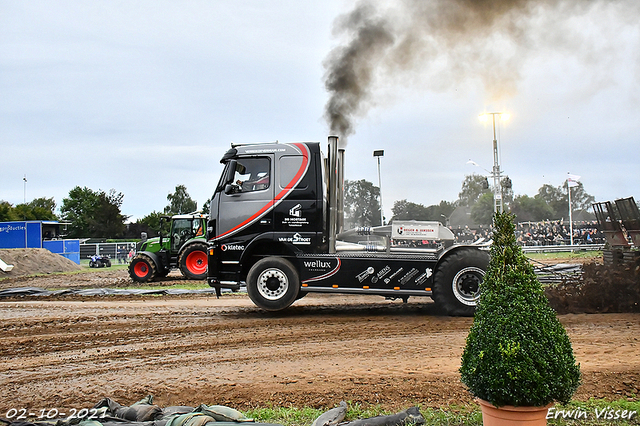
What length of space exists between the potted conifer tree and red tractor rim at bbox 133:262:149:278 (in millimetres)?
18065

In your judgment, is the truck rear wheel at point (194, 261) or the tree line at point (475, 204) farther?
the truck rear wheel at point (194, 261)

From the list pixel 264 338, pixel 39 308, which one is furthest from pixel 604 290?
pixel 39 308

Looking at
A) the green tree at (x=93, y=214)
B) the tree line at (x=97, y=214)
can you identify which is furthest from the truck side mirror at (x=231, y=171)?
the green tree at (x=93, y=214)

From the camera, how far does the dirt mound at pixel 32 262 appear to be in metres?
26.2

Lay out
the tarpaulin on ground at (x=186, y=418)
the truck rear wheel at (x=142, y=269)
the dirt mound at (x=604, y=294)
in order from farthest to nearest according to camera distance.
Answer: the truck rear wheel at (x=142, y=269) < the dirt mound at (x=604, y=294) < the tarpaulin on ground at (x=186, y=418)

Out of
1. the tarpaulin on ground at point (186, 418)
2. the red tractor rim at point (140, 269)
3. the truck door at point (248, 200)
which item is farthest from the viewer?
the red tractor rim at point (140, 269)

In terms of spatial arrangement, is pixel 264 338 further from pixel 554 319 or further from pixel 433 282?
pixel 554 319

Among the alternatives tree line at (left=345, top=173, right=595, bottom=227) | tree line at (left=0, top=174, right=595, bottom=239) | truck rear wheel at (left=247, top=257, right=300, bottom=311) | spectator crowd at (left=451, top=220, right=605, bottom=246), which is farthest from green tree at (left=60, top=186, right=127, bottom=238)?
truck rear wheel at (left=247, top=257, right=300, bottom=311)

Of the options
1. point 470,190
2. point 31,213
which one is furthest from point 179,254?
point 470,190

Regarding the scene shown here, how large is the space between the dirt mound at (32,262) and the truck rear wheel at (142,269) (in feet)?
33.2

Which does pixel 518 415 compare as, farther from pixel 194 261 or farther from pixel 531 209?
pixel 531 209

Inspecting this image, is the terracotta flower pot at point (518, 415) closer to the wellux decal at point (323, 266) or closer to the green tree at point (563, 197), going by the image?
the wellux decal at point (323, 266)

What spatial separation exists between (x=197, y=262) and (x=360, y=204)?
934 centimetres

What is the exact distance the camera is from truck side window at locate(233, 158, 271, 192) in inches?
392
